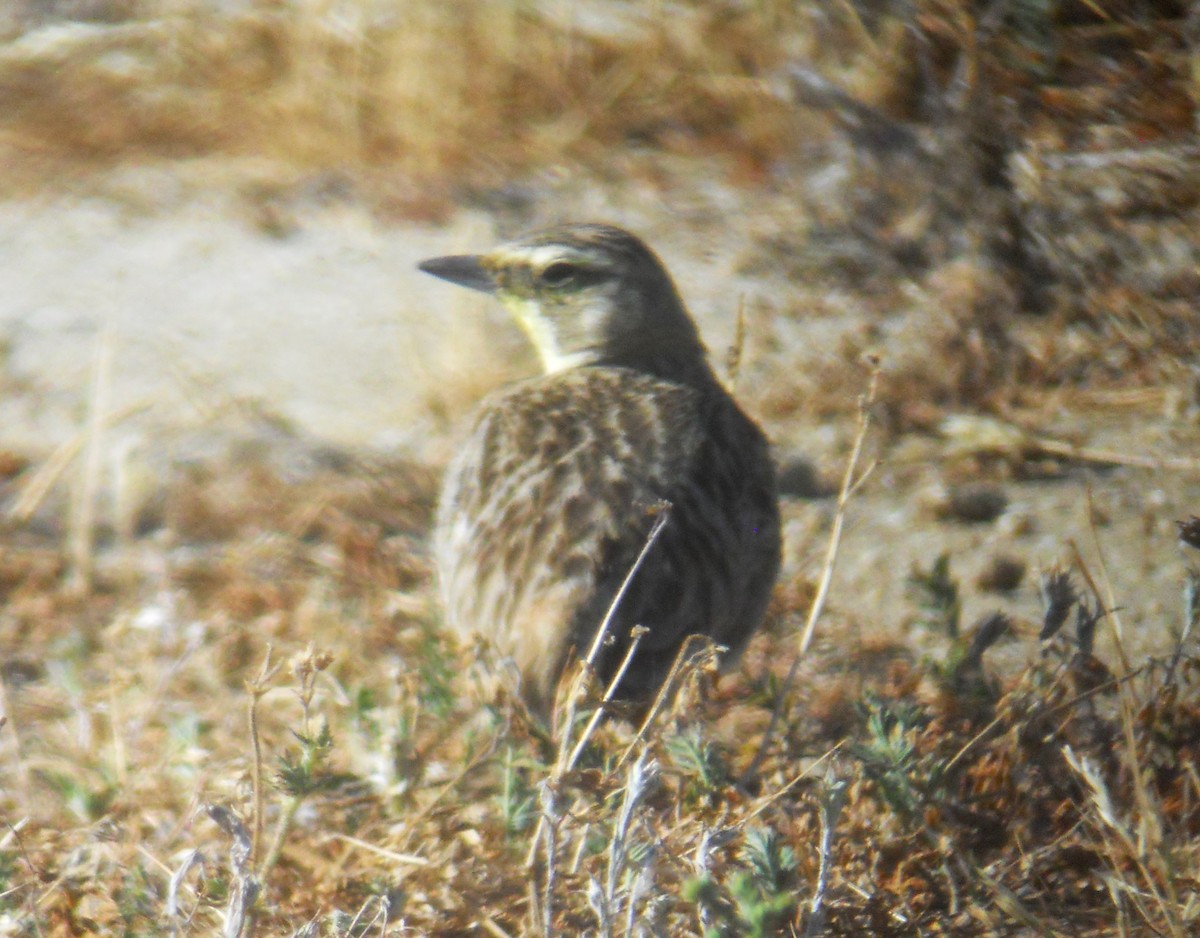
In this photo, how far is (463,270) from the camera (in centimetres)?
568

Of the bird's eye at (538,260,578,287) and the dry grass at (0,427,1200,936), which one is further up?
the bird's eye at (538,260,578,287)

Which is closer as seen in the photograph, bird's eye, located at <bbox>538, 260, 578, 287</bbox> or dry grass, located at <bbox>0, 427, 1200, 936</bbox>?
dry grass, located at <bbox>0, 427, 1200, 936</bbox>

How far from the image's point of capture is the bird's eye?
5562mm

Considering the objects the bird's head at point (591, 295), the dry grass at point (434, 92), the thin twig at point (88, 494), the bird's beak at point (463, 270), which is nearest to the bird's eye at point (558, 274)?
the bird's head at point (591, 295)

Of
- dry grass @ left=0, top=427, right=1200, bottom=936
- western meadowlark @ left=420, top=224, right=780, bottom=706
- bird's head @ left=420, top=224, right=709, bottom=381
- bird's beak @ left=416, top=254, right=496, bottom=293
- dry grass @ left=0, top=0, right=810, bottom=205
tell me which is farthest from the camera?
dry grass @ left=0, top=0, right=810, bottom=205

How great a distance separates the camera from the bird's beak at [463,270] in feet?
18.6

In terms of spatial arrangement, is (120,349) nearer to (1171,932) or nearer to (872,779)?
(872,779)

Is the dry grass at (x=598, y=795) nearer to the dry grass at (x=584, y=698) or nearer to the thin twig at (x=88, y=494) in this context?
the dry grass at (x=584, y=698)

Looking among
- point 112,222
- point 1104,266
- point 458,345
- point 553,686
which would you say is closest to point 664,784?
point 553,686

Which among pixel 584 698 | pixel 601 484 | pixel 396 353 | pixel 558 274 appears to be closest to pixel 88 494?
pixel 396 353

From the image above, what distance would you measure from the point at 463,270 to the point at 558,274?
366mm

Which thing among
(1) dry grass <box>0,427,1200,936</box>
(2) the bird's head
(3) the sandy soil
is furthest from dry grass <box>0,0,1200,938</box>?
(2) the bird's head

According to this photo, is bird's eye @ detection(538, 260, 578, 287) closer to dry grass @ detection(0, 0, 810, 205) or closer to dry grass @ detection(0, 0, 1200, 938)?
dry grass @ detection(0, 0, 1200, 938)

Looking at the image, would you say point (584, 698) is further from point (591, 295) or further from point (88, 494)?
point (88, 494)
